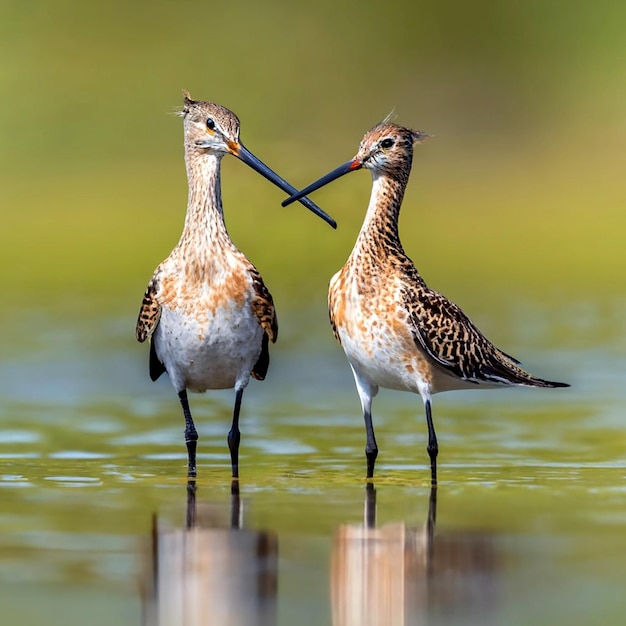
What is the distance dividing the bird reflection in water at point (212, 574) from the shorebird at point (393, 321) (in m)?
1.70

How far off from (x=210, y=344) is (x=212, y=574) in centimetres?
317

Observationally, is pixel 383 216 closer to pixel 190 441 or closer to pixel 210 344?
pixel 210 344

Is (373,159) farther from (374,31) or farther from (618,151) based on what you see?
(374,31)

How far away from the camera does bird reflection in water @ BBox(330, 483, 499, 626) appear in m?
8.12

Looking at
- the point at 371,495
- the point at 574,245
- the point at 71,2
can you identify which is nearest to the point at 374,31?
the point at 71,2

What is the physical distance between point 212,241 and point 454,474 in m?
1.98

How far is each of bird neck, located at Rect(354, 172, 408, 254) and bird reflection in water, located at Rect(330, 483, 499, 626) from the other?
2408 mm

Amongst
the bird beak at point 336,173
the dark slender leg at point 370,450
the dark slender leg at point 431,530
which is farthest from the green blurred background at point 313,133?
the dark slender leg at point 431,530

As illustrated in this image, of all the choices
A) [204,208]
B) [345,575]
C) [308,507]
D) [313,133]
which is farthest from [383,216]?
[313,133]

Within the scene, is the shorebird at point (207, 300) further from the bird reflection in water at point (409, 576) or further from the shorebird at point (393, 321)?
the bird reflection in water at point (409, 576)

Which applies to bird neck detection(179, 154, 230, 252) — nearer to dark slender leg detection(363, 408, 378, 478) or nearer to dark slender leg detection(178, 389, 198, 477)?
dark slender leg detection(178, 389, 198, 477)

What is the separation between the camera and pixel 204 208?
12.2 meters

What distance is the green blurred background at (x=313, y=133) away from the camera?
2589cm

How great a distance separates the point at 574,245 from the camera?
27.9m
